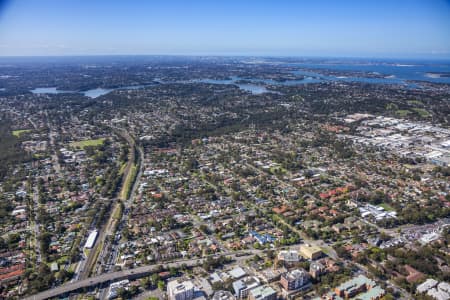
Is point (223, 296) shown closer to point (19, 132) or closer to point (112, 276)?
point (112, 276)

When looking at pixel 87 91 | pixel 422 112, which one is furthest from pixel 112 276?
pixel 87 91

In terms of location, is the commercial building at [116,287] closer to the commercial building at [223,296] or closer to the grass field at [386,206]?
the commercial building at [223,296]

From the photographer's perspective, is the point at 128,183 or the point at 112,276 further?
the point at 128,183

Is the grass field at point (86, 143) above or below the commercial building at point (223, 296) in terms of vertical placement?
above

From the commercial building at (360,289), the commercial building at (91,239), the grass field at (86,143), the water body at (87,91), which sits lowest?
the commercial building at (91,239)

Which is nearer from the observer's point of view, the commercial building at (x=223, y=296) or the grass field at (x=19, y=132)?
the commercial building at (x=223, y=296)

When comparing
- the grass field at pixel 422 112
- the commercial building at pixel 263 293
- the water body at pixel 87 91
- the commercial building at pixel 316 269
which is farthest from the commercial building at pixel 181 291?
the water body at pixel 87 91

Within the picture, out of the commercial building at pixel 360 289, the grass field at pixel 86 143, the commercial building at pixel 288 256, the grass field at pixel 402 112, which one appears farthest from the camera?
the grass field at pixel 402 112
